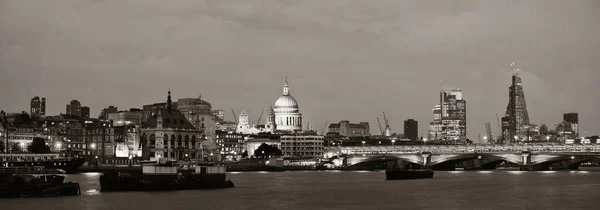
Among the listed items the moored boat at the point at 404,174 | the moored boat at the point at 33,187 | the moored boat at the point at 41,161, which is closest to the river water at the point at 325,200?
the moored boat at the point at 33,187

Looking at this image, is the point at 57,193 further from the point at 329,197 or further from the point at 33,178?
the point at 329,197

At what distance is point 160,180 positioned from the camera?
9888 centimetres

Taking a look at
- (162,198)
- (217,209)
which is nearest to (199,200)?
(162,198)

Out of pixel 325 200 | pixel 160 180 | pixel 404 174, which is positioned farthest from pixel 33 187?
pixel 404 174

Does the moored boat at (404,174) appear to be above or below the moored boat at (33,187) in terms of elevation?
below

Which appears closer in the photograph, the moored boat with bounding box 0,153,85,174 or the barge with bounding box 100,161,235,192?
the barge with bounding box 100,161,235,192

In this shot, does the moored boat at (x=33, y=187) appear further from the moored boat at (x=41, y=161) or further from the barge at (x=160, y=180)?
the moored boat at (x=41, y=161)

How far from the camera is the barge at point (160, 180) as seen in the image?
3858 inches

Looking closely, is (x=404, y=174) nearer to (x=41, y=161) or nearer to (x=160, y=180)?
(x=160, y=180)

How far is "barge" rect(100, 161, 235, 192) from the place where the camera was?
322 ft

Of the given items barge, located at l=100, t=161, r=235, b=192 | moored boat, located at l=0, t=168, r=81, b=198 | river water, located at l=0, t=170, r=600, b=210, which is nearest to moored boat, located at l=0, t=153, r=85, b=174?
barge, located at l=100, t=161, r=235, b=192

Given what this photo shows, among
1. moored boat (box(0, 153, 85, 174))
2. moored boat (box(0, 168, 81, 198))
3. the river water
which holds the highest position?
moored boat (box(0, 153, 85, 174))

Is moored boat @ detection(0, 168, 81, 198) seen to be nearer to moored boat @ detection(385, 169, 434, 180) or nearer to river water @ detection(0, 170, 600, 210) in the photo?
river water @ detection(0, 170, 600, 210)

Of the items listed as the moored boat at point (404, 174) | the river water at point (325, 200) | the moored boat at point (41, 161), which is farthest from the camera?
the moored boat at point (41, 161)
